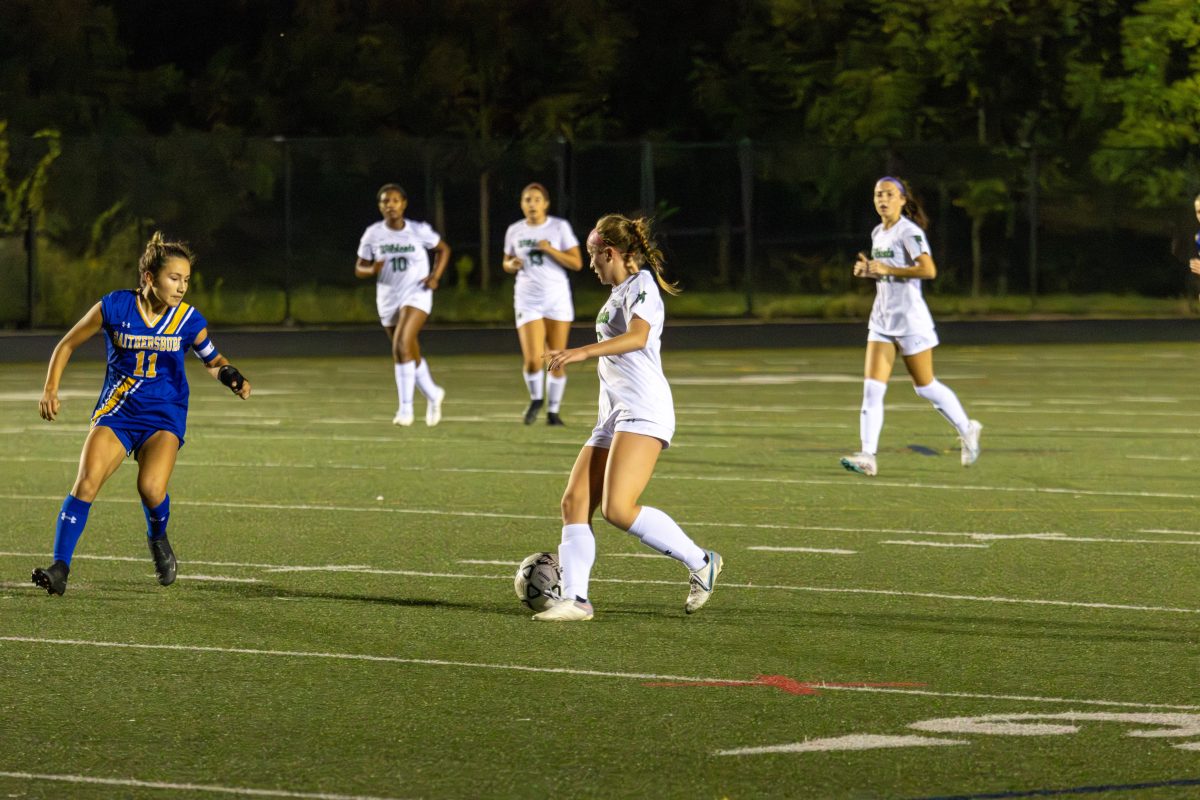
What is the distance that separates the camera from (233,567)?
422 inches

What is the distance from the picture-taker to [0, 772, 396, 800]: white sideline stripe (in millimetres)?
6215

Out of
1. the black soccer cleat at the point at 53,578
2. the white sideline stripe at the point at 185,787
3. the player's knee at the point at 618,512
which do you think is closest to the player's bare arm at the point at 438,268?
the black soccer cleat at the point at 53,578

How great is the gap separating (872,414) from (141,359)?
6.37 meters

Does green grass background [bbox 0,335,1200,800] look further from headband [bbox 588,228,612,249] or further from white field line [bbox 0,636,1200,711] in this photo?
headband [bbox 588,228,612,249]

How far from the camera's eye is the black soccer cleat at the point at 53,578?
9656mm

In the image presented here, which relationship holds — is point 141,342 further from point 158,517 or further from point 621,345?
point 621,345

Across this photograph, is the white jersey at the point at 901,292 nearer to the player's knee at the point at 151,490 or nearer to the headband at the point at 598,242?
the headband at the point at 598,242

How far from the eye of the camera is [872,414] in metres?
14.9

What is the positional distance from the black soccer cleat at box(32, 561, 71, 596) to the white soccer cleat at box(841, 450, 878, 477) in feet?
21.1

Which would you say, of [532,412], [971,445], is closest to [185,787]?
[971,445]

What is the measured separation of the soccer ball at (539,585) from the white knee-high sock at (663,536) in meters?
0.39

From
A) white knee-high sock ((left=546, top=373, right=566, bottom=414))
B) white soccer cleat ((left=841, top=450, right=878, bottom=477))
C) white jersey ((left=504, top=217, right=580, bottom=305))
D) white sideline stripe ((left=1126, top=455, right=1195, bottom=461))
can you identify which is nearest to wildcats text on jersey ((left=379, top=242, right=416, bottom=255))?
white jersey ((left=504, top=217, right=580, bottom=305))

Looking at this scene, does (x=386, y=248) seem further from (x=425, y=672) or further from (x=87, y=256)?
(x=87, y=256)

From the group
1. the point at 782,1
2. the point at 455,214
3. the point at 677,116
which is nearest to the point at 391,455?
the point at 455,214
